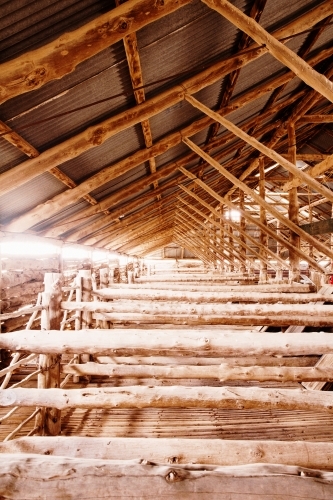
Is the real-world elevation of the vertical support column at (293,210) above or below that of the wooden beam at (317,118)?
below

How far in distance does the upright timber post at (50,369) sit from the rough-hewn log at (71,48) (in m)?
2.19

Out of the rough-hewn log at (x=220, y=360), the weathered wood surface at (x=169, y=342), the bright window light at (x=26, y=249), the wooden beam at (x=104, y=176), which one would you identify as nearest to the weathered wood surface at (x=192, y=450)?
the weathered wood surface at (x=169, y=342)

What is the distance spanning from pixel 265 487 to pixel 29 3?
3196mm

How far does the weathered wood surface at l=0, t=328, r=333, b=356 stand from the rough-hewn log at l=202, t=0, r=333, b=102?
2579mm

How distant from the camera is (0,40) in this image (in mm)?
2217

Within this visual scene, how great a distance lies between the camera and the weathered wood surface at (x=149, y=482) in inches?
48.1

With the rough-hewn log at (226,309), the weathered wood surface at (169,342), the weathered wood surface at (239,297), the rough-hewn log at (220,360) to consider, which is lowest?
the rough-hewn log at (220,360)

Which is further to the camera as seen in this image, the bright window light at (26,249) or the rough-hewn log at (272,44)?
the bright window light at (26,249)

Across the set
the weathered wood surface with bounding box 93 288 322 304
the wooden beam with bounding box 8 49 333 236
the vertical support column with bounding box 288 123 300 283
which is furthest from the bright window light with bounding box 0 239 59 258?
the vertical support column with bounding box 288 123 300 283

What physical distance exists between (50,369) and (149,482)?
2.51 meters

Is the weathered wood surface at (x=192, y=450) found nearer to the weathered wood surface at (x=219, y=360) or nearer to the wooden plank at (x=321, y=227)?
the weathered wood surface at (x=219, y=360)

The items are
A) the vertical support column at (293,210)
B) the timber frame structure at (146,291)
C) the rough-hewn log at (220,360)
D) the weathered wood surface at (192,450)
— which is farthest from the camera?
the vertical support column at (293,210)

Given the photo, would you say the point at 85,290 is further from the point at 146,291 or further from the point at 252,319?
the point at 252,319

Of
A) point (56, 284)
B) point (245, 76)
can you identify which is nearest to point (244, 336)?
point (56, 284)
